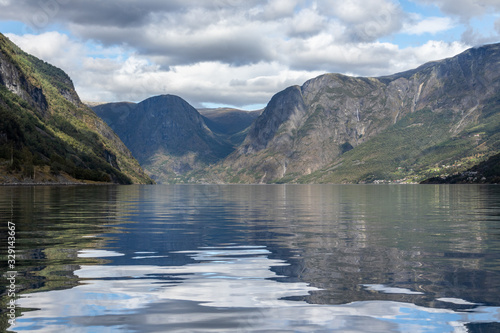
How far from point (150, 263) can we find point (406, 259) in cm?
1201

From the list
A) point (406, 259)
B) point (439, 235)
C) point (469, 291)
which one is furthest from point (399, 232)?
point (469, 291)

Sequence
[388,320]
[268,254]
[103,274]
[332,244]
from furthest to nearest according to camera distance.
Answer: [332,244] → [268,254] → [103,274] → [388,320]

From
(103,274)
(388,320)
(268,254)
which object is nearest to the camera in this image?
(388,320)

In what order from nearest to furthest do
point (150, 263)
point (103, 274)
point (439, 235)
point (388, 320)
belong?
1. point (388, 320)
2. point (103, 274)
3. point (150, 263)
4. point (439, 235)

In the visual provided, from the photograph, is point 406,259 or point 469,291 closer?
point 469,291

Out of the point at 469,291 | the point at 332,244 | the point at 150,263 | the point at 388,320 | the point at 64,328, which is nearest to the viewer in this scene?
the point at 64,328

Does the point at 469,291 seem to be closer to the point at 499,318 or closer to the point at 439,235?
the point at 499,318

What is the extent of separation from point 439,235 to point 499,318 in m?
20.4

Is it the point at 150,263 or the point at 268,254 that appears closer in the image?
the point at 150,263

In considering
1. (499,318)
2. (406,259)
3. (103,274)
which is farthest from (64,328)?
(406,259)

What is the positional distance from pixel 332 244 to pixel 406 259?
6.06 m

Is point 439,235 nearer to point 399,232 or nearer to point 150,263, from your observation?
point 399,232

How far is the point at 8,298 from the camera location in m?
13.4

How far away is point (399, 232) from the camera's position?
108 ft
